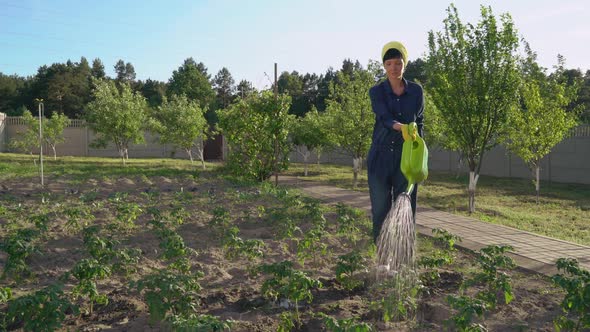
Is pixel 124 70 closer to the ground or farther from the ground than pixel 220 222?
farther from the ground

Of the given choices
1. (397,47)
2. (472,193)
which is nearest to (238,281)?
(397,47)

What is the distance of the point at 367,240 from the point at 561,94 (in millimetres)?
8111

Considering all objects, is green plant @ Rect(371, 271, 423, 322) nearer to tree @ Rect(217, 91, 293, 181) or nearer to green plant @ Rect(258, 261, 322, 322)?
green plant @ Rect(258, 261, 322, 322)

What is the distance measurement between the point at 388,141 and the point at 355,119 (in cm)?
877

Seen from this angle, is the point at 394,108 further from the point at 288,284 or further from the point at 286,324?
the point at 286,324

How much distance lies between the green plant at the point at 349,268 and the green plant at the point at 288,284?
33 centimetres

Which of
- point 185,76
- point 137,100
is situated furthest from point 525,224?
point 185,76

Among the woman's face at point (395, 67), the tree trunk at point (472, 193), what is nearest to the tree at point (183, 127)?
→ the tree trunk at point (472, 193)

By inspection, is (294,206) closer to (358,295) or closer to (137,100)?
(358,295)

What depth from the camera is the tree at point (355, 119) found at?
41.3 feet

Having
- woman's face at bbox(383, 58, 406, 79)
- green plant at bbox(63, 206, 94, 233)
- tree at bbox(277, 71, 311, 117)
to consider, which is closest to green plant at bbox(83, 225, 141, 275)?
green plant at bbox(63, 206, 94, 233)

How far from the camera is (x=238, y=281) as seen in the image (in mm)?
3908

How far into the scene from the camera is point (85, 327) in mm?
2939

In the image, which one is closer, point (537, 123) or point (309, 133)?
point (537, 123)
